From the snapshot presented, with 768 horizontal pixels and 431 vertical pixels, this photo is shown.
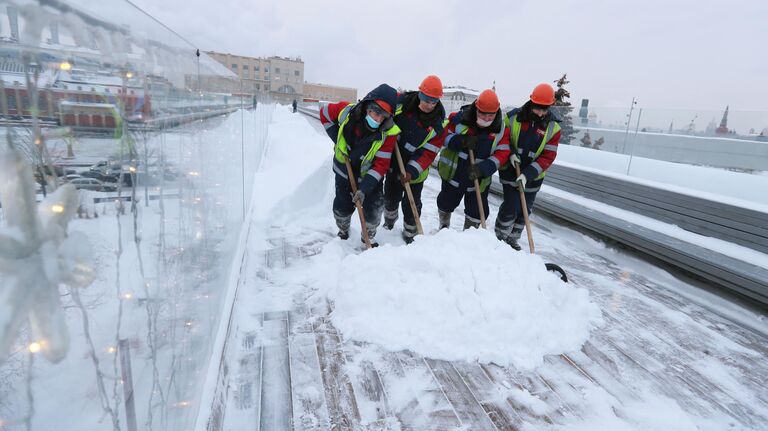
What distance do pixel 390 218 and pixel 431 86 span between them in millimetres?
1674

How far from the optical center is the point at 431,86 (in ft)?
12.8

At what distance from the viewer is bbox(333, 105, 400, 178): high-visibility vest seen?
391 centimetres

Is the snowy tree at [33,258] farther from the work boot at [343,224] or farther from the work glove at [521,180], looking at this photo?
the work glove at [521,180]

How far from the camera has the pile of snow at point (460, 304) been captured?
9.01 ft

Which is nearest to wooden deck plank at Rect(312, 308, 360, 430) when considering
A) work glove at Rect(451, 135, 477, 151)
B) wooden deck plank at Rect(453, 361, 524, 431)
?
wooden deck plank at Rect(453, 361, 524, 431)

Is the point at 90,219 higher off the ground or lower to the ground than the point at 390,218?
higher

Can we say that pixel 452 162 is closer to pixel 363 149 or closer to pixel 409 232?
pixel 409 232

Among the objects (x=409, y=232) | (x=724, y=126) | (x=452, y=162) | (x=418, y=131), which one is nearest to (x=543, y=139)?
(x=452, y=162)

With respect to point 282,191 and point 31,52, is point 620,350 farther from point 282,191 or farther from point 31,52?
point 282,191

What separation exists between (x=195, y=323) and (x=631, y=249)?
4.96 meters

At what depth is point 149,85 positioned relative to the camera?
3.93 feet

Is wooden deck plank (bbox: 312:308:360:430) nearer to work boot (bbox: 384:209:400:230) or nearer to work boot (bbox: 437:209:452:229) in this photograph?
work boot (bbox: 384:209:400:230)

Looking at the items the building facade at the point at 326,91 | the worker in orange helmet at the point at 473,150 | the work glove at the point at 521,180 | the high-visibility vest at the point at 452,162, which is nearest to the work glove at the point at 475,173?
the worker in orange helmet at the point at 473,150

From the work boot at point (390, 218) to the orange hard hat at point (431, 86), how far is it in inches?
58.5
